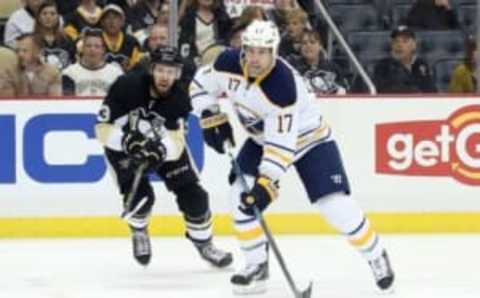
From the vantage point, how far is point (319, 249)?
859 centimetres

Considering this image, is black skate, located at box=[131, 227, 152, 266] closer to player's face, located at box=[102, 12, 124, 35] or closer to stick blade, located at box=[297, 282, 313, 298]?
stick blade, located at box=[297, 282, 313, 298]

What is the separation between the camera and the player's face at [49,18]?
9414 millimetres

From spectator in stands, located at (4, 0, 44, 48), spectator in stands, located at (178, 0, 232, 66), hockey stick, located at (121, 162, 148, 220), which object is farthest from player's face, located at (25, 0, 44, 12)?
hockey stick, located at (121, 162, 148, 220)

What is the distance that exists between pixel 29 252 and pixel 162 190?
3.36 feet

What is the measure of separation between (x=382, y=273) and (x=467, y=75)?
2835 mm

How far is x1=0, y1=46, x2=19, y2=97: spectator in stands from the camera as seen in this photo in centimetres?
912

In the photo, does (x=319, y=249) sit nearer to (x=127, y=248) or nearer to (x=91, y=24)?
(x=127, y=248)

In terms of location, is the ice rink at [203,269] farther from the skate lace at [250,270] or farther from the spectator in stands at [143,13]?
the spectator in stands at [143,13]

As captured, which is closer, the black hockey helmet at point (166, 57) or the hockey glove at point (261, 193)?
the hockey glove at point (261, 193)

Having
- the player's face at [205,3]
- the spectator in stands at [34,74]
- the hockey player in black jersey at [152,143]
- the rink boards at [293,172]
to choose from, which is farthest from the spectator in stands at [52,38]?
the hockey player in black jersey at [152,143]

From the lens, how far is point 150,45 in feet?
30.9

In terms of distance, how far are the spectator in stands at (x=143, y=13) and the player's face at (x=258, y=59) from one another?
3.23 meters

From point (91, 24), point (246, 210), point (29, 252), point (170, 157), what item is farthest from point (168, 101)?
point (91, 24)

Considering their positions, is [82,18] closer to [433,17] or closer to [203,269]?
[433,17]
